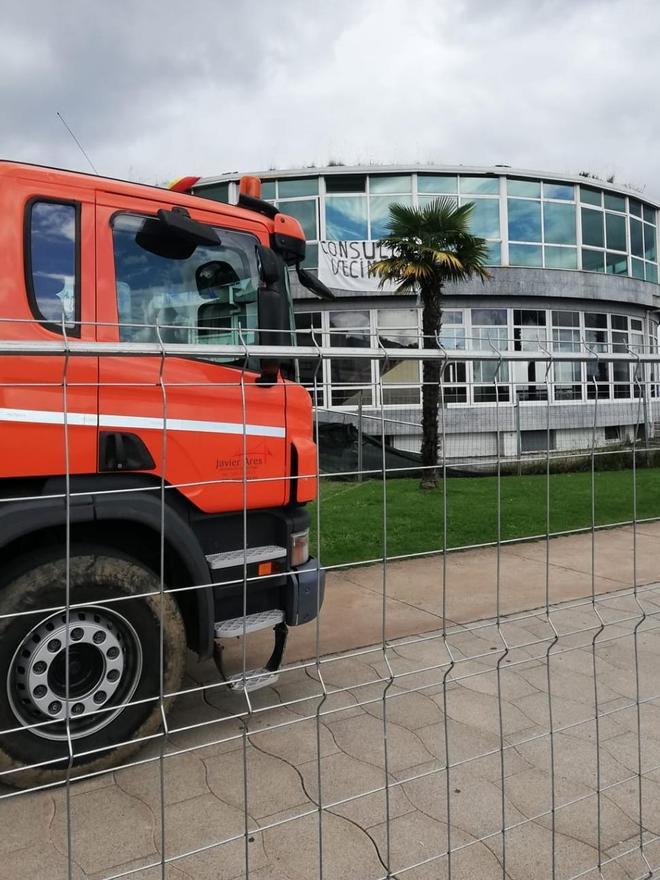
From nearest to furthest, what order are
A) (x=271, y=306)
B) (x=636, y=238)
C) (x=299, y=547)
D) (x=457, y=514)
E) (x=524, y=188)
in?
(x=271, y=306)
(x=299, y=547)
(x=457, y=514)
(x=524, y=188)
(x=636, y=238)

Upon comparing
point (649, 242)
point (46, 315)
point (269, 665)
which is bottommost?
point (269, 665)

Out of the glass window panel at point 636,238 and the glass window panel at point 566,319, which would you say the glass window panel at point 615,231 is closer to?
the glass window panel at point 636,238

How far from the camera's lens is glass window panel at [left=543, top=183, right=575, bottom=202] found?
75.2ft

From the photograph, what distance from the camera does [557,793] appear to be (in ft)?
10.1

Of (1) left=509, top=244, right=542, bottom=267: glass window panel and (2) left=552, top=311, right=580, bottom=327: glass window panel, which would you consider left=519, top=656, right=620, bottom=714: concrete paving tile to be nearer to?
(1) left=509, top=244, right=542, bottom=267: glass window panel

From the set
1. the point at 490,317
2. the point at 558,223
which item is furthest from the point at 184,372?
the point at 558,223

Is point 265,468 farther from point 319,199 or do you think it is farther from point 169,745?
point 319,199

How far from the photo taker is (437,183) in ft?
72.5

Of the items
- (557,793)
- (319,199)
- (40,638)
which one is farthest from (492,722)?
→ (319,199)

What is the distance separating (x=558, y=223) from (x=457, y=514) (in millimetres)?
19526

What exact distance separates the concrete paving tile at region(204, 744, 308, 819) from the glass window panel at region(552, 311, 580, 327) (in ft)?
70.1

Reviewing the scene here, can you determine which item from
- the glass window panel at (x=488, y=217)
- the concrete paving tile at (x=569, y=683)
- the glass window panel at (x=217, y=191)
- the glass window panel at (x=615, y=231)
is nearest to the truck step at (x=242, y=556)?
the concrete paving tile at (x=569, y=683)

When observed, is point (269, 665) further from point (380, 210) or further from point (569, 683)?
point (380, 210)

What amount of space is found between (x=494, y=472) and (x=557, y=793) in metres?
1.45
